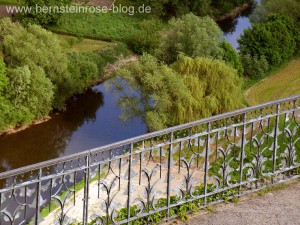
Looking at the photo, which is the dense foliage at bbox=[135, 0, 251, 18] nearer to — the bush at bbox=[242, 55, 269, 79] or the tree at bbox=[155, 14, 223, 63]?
the bush at bbox=[242, 55, 269, 79]

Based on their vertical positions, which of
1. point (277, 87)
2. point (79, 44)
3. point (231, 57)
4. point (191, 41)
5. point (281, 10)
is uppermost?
point (281, 10)

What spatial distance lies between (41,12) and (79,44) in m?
3.37

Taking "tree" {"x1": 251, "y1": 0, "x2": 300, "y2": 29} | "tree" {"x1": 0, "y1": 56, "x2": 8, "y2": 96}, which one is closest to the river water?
"tree" {"x1": 0, "y1": 56, "x2": 8, "y2": 96}

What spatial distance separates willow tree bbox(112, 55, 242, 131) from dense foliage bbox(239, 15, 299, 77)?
371 inches

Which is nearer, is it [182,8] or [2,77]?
[2,77]

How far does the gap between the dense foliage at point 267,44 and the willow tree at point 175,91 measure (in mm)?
9422

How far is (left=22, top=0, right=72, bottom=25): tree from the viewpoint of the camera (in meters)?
44.2

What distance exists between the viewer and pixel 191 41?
116 ft

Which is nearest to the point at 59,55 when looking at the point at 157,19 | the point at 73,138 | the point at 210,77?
the point at 73,138

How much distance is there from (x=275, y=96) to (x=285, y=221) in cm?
3137

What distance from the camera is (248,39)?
4250cm

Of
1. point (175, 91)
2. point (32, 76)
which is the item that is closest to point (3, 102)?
point (32, 76)

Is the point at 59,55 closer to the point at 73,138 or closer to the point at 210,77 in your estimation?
the point at 73,138

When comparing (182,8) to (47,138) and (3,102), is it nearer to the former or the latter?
(3,102)
